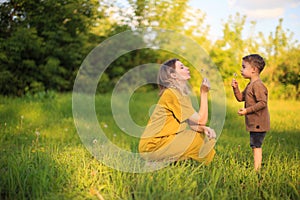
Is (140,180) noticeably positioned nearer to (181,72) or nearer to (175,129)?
(175,129)

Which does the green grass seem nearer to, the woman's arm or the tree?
the woman's arm

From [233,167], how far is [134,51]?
27.7 ft

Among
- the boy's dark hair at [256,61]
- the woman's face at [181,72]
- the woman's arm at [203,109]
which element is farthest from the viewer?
the woman's face at [181,72]

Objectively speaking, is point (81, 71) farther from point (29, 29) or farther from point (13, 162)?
point (13, 162)

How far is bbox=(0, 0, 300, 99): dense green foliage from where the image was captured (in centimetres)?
840

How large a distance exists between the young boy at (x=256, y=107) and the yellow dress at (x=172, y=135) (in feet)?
1.37

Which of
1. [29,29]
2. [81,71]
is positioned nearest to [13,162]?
[29,29]

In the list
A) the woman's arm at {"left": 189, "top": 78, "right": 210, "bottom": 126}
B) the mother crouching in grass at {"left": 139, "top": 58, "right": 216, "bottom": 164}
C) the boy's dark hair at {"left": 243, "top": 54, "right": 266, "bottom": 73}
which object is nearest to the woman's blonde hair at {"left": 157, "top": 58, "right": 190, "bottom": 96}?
the mother crouching in grass at {"left": 139, "top": 58, "right": 216, "bottom": 164}

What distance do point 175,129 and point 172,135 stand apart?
0.21 ft

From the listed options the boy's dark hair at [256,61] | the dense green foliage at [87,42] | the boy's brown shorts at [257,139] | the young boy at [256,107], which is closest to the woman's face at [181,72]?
the young boy at [256,107]

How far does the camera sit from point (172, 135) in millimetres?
3336

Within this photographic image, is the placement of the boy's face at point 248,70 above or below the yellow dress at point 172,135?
above

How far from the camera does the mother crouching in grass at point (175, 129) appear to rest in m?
3.27

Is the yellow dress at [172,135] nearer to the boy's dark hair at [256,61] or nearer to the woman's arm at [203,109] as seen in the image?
the woman's arm at [203,109]
